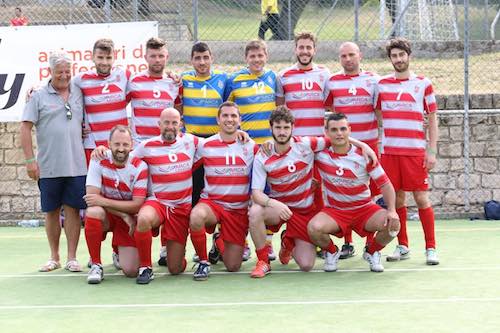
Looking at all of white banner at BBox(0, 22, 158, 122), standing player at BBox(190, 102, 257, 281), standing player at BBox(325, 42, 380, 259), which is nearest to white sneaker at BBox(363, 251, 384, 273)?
standing player at BBox(325, 42, 380, 259)

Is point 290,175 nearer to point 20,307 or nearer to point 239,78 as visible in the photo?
point 239,78

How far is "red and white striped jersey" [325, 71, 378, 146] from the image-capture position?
909 centimetres

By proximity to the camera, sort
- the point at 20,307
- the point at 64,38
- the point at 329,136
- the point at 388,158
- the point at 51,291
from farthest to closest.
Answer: the point at 64,38 < the point at 388,158 < the point at 329,136 < the point at 51,291 < the point at 20,307

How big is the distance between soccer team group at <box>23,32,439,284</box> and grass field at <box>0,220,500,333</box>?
0.20m

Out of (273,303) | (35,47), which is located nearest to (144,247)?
(273,303)

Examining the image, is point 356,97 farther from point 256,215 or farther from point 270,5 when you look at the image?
point 270,5

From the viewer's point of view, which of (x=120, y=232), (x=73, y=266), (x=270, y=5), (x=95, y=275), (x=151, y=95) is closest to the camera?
(x=95, y=275)

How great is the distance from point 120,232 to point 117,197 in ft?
0.93

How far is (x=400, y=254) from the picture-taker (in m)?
9.03

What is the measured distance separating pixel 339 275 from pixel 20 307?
242 cm

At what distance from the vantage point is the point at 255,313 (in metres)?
6.98

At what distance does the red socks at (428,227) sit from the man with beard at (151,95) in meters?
2.21

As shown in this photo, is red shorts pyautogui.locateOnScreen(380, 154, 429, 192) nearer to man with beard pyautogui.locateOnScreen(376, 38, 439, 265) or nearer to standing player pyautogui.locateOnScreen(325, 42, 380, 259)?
man with beard pyautogui.locateOnScreen(376, 38, 439, 265)

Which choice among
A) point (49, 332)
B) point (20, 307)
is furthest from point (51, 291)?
point (49, 332)
